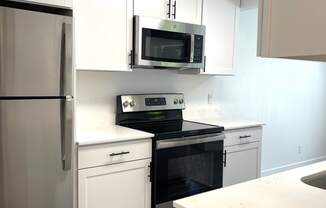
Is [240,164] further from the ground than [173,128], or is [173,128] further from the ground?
[173,128]

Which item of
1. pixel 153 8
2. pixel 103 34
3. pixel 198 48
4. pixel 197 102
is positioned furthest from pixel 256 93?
pixel 103 34

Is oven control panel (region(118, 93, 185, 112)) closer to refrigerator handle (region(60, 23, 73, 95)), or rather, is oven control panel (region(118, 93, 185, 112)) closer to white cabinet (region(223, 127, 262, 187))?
white cabinet (region(223, 127, 262, 187))

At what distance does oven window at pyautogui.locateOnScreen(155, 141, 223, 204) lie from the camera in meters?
2.51

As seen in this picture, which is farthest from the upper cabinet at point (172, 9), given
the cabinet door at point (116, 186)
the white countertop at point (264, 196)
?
the white countertop at point (264, 196)

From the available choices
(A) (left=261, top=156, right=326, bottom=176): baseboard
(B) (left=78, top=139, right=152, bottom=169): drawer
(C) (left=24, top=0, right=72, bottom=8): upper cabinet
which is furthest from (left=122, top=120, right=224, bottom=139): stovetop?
(A) (left=261, top=156, right=326, bottom=176): baseboard

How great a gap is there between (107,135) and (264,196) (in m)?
1.38

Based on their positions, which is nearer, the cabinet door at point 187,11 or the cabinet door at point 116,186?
the cabinet door at point 116,186

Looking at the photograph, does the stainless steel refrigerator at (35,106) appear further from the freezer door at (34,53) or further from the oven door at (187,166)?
the oven door at (187,166)

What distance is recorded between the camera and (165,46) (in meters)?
2.76

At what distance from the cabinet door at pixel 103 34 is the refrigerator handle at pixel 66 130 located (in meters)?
0.47

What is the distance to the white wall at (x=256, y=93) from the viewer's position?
9.27 feet

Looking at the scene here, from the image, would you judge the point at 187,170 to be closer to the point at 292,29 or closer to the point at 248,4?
the point at 248,4

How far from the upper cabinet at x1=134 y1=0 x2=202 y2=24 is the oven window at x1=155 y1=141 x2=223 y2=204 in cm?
112

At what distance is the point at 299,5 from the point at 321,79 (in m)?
4.99
